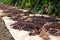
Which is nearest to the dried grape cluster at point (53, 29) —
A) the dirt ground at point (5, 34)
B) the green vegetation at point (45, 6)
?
the dirt ground at point (5, 34)

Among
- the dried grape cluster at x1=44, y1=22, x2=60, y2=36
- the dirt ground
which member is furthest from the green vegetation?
the dried grape cluster at x1=44, y1=22, x2=60, y2=36

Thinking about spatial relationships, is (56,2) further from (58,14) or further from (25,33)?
(25,33)

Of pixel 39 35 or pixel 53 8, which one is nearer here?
pixel 39 35

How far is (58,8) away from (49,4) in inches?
22.2

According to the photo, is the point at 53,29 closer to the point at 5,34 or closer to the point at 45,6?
the point at 5,34

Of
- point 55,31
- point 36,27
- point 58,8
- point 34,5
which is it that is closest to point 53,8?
point 58,8

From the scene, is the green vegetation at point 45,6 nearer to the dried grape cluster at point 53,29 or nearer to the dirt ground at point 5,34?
the dirt ground at point 5,34

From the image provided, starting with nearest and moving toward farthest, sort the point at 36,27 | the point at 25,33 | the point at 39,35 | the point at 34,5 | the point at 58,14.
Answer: the point at 39,35 → the point at 25,33 → the point at 36,27 → the point at 58,14 → the point at 34,5

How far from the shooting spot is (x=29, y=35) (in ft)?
25.6

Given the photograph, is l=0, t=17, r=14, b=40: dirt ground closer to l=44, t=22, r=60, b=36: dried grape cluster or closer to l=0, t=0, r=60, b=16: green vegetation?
l=44, t=22, r=60, b=36: dried grape cluster

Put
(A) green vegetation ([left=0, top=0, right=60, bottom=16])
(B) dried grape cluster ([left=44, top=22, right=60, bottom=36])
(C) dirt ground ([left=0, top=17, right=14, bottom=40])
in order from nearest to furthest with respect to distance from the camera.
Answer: (B) dried grape cluster ([left=44, top=22, right=60, bottom=36]), (C) dirt ground ([left=0, top=17, right=14, bottom=40]), (A) green vegetation ([left=0, top=0, right=60, bottom=16])

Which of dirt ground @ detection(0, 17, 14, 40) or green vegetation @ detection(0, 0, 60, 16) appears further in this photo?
green vegetation @ detection(0, 0, 60, 16)

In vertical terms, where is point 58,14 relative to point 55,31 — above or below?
below

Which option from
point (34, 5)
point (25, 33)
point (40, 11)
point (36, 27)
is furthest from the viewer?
point (34, 5)
